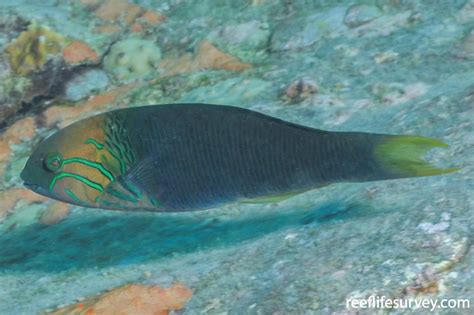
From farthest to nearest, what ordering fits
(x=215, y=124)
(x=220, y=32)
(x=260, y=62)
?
(x=220, y=32), (x=260, y=62), (x=215, y=124)

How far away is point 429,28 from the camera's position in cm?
479

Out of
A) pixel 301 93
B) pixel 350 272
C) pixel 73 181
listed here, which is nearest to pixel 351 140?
pixel 350 272

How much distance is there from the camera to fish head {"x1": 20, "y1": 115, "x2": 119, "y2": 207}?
2.76 meters

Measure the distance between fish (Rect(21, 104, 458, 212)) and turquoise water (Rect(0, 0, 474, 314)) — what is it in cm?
38

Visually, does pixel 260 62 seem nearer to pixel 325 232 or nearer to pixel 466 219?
pixel 325 232

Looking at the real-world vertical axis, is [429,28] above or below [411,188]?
above

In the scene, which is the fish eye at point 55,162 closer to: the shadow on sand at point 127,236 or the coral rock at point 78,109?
the shadow on sand at point 127,236

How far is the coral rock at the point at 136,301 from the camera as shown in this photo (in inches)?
109

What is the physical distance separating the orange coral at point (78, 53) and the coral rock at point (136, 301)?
121 inches

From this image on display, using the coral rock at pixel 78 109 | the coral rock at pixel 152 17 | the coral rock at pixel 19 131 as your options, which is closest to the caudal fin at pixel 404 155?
the coral rock at pixel 78 109

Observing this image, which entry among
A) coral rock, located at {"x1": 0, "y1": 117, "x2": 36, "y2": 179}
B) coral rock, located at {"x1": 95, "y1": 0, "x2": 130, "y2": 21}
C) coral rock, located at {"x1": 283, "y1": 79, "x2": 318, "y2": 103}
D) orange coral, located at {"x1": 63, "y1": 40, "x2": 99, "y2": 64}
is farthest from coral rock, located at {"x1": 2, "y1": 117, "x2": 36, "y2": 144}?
coral rock, located at {"x1": 283, "y1": 79, "x2": 318, "y2": 103}

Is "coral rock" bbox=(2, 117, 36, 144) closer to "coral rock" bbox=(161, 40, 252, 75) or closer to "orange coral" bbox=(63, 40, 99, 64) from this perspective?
"orange coral" bbox=(63, 40, 99, 64)

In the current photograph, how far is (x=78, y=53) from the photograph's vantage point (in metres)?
5.42

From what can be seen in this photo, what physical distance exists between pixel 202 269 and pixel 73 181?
2.67ft
